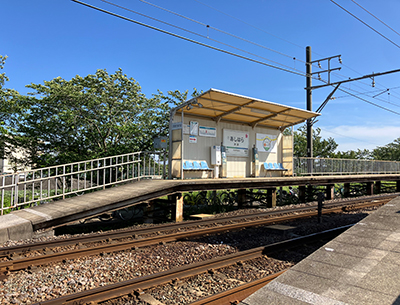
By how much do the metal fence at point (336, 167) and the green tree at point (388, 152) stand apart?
4571cm

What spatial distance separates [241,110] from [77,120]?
888 centimetres

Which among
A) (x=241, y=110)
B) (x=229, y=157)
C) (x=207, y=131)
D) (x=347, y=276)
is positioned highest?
(x=241, y=110)

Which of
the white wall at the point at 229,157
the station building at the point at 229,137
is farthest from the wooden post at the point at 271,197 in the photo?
the white wall at the point at 229,157

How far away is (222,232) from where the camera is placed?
882 centimetres

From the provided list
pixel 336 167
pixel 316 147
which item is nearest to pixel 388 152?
pixel 316 147

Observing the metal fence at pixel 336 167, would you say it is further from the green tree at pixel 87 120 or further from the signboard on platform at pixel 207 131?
the green tree at pixel 87 120

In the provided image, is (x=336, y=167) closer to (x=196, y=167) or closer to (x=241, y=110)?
(x=241, y=110)

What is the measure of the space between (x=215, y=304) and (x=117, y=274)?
216 centimetres

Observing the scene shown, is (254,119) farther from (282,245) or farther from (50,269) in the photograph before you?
A: (50,269)

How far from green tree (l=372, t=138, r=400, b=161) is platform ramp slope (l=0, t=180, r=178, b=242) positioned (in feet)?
228

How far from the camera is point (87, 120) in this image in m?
17.0

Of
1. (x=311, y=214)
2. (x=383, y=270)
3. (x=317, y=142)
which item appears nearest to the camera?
(x=383, y=270)

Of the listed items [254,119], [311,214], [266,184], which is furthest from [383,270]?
[254,119]

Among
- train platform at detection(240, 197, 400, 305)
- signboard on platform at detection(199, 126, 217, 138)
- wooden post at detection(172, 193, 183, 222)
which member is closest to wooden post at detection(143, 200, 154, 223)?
wooden post at detection(172, 193, 183, 222)
